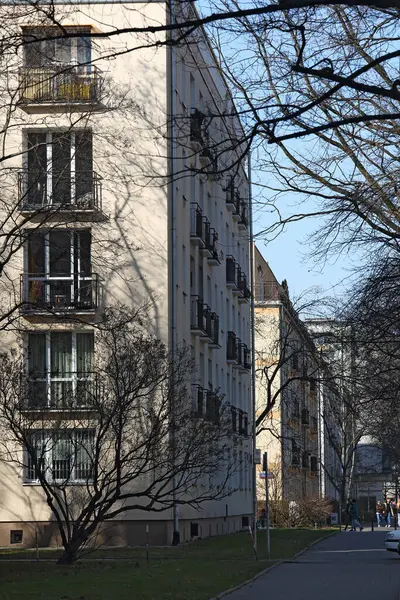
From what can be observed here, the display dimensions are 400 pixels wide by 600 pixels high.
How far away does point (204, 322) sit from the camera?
1780 inches

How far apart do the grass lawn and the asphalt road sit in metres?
0.56

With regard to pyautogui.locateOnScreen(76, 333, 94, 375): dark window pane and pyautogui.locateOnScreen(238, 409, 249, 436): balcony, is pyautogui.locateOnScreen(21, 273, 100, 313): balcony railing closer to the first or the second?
pyautogui.locateOnScreen(76, 333, 94, 375): dark window pane

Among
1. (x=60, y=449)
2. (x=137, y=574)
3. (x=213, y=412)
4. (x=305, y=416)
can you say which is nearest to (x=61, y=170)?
(x=60, y=449)

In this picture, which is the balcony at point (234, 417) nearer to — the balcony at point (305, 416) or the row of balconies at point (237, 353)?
the row of balconies at point (237, 353)

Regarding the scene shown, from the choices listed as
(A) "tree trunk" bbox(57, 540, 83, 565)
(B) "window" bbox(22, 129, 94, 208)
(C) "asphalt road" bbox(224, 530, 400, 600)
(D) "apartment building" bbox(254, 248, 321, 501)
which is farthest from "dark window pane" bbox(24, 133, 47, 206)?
(D) "apartment building" bbox(254, 248, 321, 501)

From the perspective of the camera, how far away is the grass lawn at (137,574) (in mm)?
18953

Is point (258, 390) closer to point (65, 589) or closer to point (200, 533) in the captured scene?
point (200, 533)

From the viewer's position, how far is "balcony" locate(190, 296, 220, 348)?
141 feet

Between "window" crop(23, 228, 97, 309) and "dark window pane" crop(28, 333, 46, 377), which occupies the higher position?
"window" crop(23, 228, 97, 309)

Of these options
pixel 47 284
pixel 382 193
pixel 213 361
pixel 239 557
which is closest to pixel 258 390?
pixel 213 361

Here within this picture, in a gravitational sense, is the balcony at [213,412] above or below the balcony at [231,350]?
below

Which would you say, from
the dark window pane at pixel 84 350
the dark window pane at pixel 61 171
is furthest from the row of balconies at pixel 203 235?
the dark window pane at pixel 61 171

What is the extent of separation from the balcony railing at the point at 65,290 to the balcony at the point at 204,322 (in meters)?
5.89

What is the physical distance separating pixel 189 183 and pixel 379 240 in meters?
26.2
